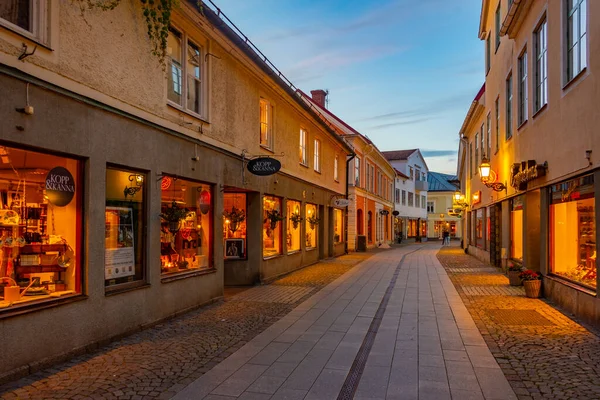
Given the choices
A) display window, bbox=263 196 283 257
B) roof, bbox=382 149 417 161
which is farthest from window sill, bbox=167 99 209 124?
roof, bbox=382 149 417 161

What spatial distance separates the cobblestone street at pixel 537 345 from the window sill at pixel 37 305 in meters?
5.28

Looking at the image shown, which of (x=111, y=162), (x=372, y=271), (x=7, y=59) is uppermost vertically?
(x=7, y=59)

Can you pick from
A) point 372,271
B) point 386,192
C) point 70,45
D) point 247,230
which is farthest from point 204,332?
point 386,192

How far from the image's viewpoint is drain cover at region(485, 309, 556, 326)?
27.6ft

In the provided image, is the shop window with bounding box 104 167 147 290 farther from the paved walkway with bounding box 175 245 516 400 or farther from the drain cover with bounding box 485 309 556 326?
the drain cover with bounding box 485 309 556 326

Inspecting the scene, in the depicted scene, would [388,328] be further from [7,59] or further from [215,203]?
[7,59]

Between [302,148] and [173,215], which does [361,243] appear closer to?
[302,148]

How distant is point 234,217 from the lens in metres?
13.1

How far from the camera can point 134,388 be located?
5.15 meters

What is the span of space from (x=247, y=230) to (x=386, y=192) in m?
30.1

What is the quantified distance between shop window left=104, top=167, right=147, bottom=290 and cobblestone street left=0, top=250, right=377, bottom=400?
953mm

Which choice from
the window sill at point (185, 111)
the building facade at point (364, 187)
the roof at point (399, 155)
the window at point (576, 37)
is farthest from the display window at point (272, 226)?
the roof at point (399, 155)

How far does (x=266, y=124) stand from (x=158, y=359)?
878cm

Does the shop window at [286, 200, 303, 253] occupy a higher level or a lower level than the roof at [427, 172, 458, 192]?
lower
